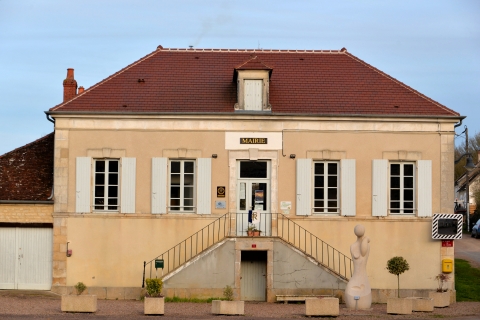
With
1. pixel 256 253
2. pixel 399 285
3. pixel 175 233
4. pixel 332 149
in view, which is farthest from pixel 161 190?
pixel 399 285

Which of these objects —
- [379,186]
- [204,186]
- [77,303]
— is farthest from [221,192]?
[77,303]

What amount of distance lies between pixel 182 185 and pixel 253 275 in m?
3.37

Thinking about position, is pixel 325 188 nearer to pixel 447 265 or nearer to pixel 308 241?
pixel 308 241

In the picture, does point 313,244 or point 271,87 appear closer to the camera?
point 313,244

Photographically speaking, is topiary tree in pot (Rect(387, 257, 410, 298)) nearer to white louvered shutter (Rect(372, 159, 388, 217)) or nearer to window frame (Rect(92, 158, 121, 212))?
white louvered shutter (Rect(372, 159, 388, 217))

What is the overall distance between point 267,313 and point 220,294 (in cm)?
316

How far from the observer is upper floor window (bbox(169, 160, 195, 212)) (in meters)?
26.7

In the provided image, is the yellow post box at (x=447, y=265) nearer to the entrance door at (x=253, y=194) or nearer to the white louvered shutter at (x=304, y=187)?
the white louvered shutter at (x=304, y=187)

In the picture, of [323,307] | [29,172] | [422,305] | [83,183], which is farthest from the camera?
[29,172]

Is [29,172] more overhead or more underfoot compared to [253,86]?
more underfoot

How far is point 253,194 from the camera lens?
26750 mm

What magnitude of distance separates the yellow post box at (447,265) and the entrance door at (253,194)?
16.9ft

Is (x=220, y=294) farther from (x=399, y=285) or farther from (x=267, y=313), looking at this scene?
(x=399, y=285)

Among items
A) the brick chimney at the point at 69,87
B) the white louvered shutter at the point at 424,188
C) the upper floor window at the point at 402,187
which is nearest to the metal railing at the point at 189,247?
the upper floor window at the point at 402,187
